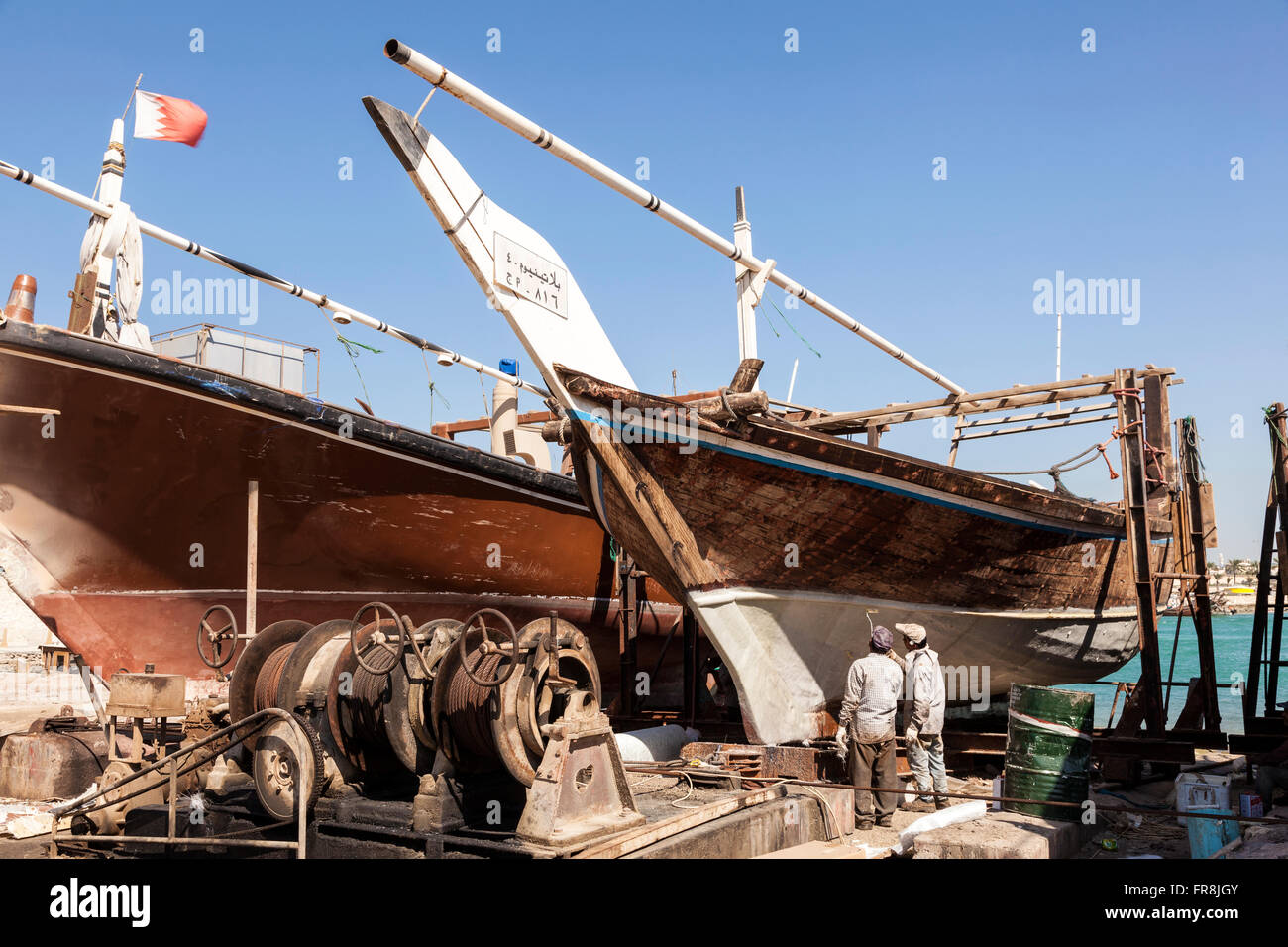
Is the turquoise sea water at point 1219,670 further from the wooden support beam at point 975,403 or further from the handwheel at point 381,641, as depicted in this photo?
the handwheel at point 381,641

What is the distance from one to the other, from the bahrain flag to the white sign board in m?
5.34

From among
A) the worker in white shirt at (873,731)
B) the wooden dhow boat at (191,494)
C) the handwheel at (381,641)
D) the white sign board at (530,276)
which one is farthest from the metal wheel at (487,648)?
the wooden dhow boat at (191,494)

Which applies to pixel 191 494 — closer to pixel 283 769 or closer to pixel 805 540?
pixel 283 769

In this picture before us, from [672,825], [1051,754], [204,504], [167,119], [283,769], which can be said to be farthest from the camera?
[167,119]

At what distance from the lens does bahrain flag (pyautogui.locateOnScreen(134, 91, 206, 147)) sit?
9789 millimetres

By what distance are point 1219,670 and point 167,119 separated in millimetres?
49579

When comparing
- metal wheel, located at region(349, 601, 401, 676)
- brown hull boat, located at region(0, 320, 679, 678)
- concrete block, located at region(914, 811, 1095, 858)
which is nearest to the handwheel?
metal wheel, located at region(349, 601, 401, 676)

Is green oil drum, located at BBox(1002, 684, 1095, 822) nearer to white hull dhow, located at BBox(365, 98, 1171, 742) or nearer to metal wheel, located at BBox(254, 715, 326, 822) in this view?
white hull dhow, located at BBox(365, 98, 1171, 742)

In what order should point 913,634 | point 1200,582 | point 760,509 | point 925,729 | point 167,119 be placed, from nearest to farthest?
point 925,729
point 913,634
point 760,509
point 1200,582
point 167,119

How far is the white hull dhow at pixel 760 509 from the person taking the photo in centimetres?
672

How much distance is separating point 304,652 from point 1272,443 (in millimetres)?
7869

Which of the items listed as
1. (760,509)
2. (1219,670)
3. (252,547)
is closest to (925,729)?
(760,509)

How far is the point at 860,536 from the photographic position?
7574 mm

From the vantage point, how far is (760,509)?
23.6ft
